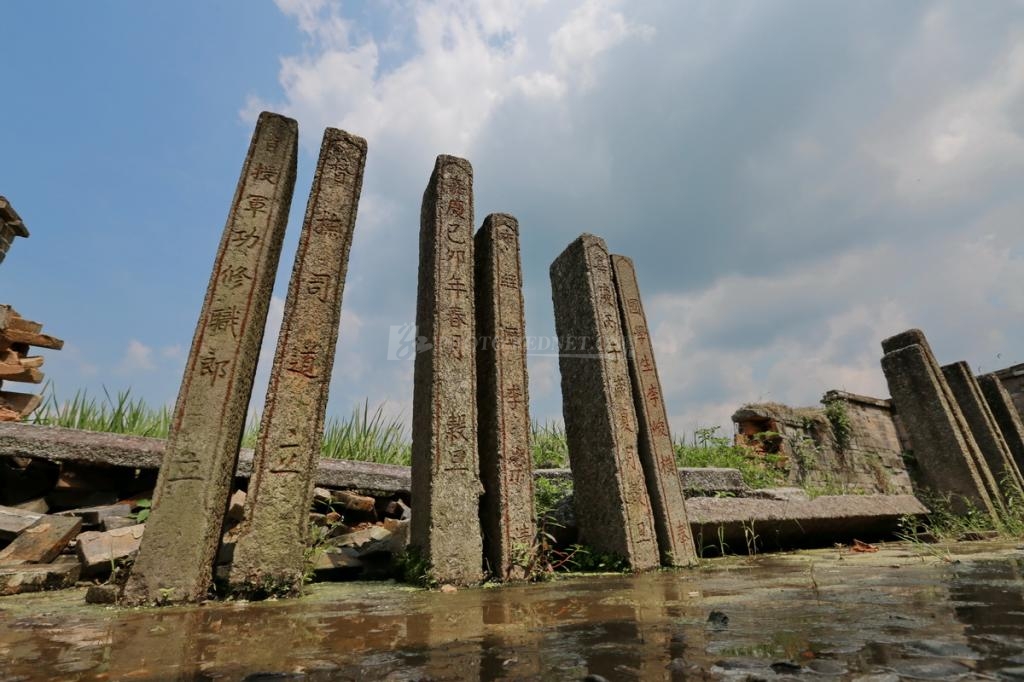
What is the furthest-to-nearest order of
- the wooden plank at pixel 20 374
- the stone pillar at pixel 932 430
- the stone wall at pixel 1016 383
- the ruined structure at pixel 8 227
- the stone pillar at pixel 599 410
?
the stone wall at pixel 1016 383, the stone pillar at pixel 932 430, the ruined structure at pixel 8 227, the wooden plank at pixel 20 374, the stone pillar at pixel 599 410

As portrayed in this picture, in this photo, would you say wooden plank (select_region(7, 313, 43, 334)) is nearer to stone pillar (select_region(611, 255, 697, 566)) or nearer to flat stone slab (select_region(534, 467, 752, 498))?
flat stone slab (select_region(534, 467, 752, 498))

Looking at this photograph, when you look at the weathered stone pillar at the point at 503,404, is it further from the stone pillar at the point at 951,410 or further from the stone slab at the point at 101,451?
the stone pillar at the point at 951,410

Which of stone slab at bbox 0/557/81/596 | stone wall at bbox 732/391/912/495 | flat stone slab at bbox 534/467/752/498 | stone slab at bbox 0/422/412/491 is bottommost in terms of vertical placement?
stone slab at bbox 0/557/81/596

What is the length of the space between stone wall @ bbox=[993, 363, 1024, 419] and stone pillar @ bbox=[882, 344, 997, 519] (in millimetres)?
4294

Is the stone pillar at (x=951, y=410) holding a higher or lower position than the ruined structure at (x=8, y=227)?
lower

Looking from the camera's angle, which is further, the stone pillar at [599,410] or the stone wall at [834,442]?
the stone wall at [834,442]

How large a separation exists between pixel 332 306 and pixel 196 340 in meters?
0.79

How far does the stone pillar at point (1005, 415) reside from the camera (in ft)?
26.0

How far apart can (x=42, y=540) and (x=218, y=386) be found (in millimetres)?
1743

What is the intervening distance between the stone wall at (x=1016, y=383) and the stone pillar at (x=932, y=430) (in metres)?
4.29

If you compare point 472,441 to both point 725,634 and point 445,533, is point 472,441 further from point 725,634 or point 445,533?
point 725,634

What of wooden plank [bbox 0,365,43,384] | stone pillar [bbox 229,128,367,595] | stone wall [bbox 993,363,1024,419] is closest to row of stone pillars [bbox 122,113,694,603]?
stone pillar [bbox 229,128,367,595]

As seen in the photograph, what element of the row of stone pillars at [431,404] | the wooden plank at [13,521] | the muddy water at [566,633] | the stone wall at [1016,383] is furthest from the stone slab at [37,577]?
the stone wall at [1016,383]

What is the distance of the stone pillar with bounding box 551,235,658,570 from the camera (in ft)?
12.8
